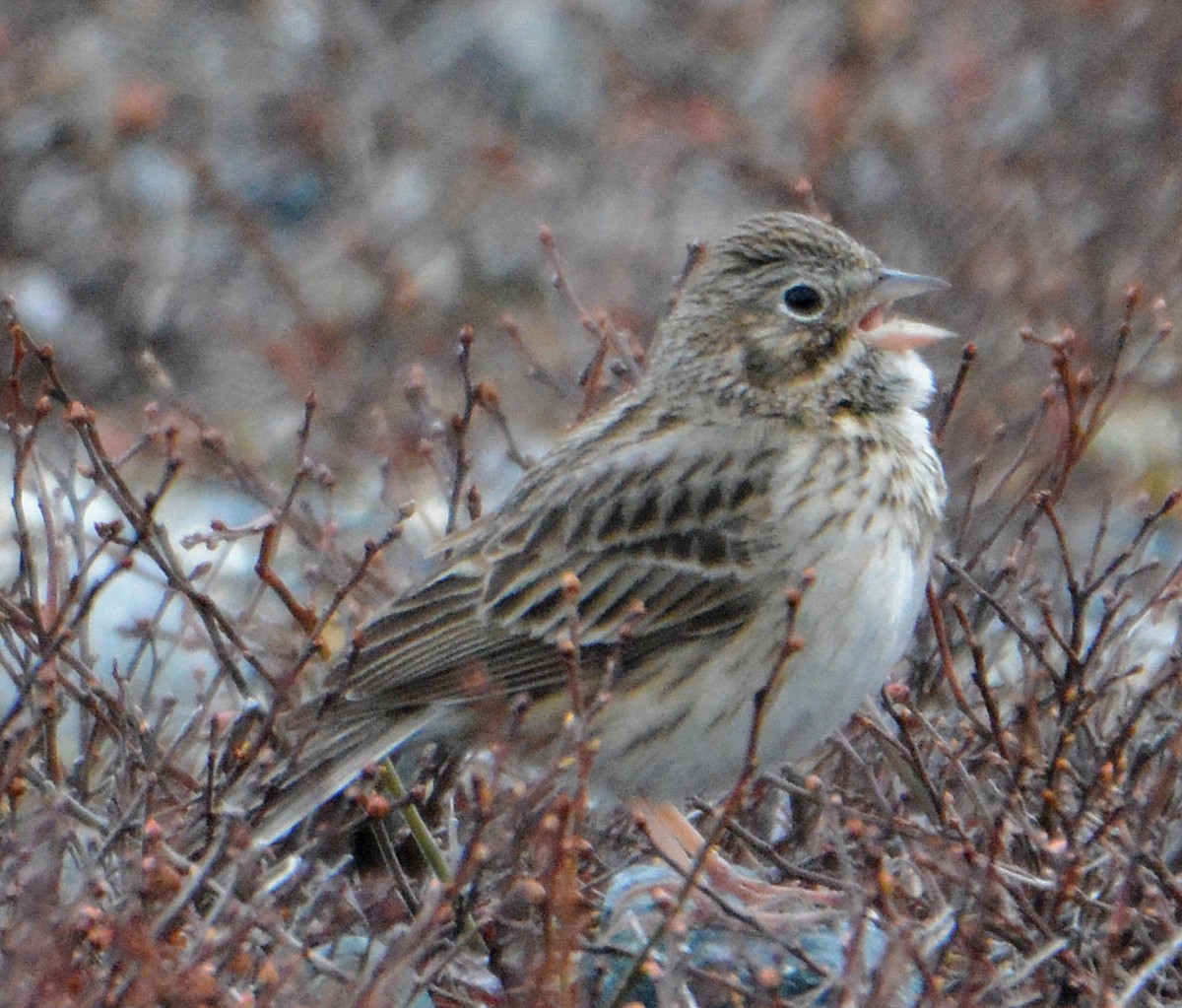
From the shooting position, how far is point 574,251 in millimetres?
11133

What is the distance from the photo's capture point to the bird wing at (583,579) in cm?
564

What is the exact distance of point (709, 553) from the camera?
5730mm

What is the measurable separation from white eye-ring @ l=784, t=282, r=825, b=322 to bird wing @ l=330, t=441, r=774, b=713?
39 centimetres

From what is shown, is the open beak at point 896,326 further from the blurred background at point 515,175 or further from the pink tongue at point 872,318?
the blurred background at point 515,175

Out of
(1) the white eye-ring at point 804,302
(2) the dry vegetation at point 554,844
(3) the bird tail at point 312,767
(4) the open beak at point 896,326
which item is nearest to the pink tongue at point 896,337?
(4) the open beak at point 896,326

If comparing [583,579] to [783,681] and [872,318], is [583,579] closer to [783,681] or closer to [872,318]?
[783,681]

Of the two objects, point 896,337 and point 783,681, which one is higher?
point 896,337

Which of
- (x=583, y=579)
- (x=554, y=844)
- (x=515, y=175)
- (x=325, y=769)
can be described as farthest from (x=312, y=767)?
(x=515, y=175)

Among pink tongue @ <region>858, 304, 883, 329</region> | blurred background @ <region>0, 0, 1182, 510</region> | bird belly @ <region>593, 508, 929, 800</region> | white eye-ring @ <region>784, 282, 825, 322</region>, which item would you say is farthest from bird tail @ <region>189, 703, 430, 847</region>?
blurred background @ <region>0, 0, 1182, 510</region>

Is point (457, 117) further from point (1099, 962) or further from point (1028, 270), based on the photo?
point (1099, 962)

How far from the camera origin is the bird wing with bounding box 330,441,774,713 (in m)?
5.64

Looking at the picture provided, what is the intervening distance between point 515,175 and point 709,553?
6.56m

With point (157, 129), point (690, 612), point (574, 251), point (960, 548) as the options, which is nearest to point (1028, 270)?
point (574, 251)

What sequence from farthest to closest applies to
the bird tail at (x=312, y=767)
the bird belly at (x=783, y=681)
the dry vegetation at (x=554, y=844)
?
the bird belly at (x=783, y=681)
the bird tail at (x=312, y=767)
the dry vegetation at (x=554, y=844)
